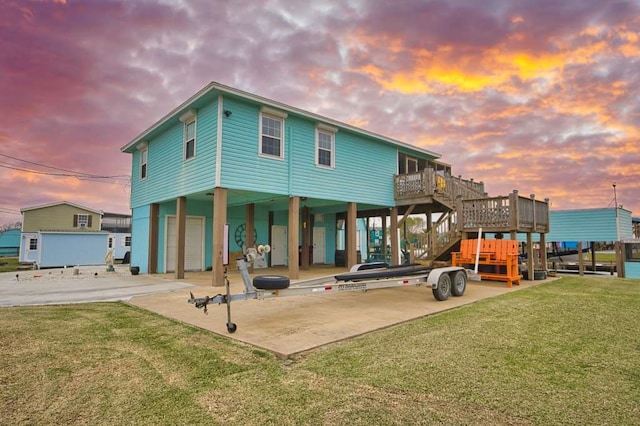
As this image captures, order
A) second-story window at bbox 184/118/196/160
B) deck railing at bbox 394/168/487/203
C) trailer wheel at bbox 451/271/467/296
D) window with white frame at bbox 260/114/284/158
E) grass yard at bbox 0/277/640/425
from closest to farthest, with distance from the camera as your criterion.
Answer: grass yard at bbox 0/277/640/425, trailer wheel at bbox 451/271/467/296, window with white frame at bbox 260/114/284/158, second-story window at bbox 184/118/196/160, deck railing at bbox 394/168/487/203

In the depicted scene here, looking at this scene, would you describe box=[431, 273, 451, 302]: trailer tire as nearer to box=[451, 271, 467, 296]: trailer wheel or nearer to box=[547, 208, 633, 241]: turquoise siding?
box=[451, 271, 467, 296]: trailer wheel

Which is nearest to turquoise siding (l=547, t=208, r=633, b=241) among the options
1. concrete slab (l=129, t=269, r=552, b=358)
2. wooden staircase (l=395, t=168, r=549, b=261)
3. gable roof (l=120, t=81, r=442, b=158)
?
wooden staircase (l=395, t=168, r=549, b=261)

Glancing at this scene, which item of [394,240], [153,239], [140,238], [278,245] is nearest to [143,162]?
[140,238]

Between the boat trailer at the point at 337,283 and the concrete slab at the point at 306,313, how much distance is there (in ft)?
1.28

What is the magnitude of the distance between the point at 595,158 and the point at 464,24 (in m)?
13.8

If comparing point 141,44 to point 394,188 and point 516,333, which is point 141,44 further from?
point 516,333

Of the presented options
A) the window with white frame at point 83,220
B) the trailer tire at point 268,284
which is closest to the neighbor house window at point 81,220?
the window with white frame at point 83,220

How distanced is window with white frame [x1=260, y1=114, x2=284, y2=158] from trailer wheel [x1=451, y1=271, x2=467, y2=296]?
287 inches

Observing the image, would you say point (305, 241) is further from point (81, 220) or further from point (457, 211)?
point (81, 220)

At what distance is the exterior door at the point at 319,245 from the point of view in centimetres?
Result: 2167

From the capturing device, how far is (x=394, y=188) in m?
17.6

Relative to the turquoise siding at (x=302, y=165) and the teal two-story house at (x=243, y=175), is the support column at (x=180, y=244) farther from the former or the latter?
the turquoise siding at (x=302, y=165)

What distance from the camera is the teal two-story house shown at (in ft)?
37.5

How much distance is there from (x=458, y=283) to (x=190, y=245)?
1203cm
